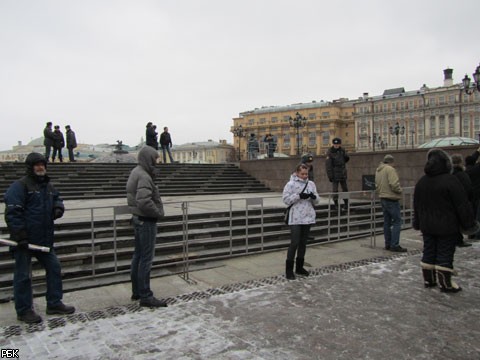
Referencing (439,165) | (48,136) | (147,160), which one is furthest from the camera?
(48,136)

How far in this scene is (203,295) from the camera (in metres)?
5.64

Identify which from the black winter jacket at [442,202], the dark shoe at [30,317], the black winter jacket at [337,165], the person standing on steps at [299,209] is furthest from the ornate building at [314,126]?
the dark shoe at [30,317]

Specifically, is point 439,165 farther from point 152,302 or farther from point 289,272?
point 152,302

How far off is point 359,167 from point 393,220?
7.47 m

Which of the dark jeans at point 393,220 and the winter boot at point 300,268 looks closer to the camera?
the winter boot at point 300,268

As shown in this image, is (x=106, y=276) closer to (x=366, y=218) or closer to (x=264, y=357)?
(x=264, y=357)

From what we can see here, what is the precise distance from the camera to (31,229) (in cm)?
476

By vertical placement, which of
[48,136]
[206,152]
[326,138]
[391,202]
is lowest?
[391,202]

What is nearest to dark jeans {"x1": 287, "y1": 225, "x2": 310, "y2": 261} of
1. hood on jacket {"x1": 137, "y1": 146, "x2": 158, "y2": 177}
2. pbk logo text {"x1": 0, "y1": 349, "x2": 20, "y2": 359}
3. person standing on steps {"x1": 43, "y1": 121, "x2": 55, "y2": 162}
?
hood on jacket {"x1": 137, "y1": 146, "x2": 158, "y2": 177}

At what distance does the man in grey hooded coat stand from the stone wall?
1072 centimetres

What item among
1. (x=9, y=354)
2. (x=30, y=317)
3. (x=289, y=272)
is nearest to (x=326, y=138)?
(x=289, y=272)

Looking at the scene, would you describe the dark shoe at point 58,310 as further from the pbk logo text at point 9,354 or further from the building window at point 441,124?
the building window at point 441,124

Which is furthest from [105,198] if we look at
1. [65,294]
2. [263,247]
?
[65,294]

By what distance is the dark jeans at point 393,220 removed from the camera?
8438 mm
